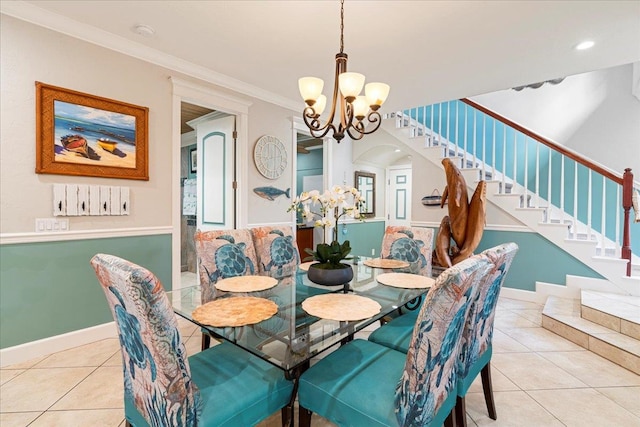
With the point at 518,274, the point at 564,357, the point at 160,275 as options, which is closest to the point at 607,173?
the point at 518,274

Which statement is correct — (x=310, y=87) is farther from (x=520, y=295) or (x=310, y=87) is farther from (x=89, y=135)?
(x=520, y=295)

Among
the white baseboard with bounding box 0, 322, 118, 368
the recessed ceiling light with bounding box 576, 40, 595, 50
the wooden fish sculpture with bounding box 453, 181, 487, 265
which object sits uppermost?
the recessed ceiling light with bounding box 576, 40, 595, 50

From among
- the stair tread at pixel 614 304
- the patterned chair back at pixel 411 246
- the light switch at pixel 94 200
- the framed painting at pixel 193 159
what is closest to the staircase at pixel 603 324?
the stair tread at pixel 614 304

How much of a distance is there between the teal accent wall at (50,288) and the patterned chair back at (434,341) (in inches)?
105

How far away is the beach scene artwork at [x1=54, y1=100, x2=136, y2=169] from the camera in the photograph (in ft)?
7.62

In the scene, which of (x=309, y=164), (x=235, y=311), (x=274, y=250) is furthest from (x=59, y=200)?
(x=309, y=164)

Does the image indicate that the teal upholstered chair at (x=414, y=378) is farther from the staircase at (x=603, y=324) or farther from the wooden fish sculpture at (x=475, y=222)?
the wooden fish sculpture at (x=475, y=222)

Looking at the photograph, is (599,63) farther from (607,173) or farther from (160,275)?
(160,275)

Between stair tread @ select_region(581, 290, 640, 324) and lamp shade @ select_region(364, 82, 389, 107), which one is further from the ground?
lamp shade @ select_region(364, 82, 389, 107)

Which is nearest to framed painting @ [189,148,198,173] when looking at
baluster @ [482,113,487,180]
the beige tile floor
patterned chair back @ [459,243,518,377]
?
the beige tile floor

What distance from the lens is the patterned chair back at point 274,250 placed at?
96.8 inches

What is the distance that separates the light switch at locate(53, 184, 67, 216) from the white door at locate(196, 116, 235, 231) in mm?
1625

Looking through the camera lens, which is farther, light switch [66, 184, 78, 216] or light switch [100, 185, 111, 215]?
light switch [100, 185, 111, 215]

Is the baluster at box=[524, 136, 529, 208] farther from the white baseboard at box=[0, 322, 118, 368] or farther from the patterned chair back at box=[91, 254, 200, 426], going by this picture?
the white baseboard at box=[0, 322, 118, 368]
